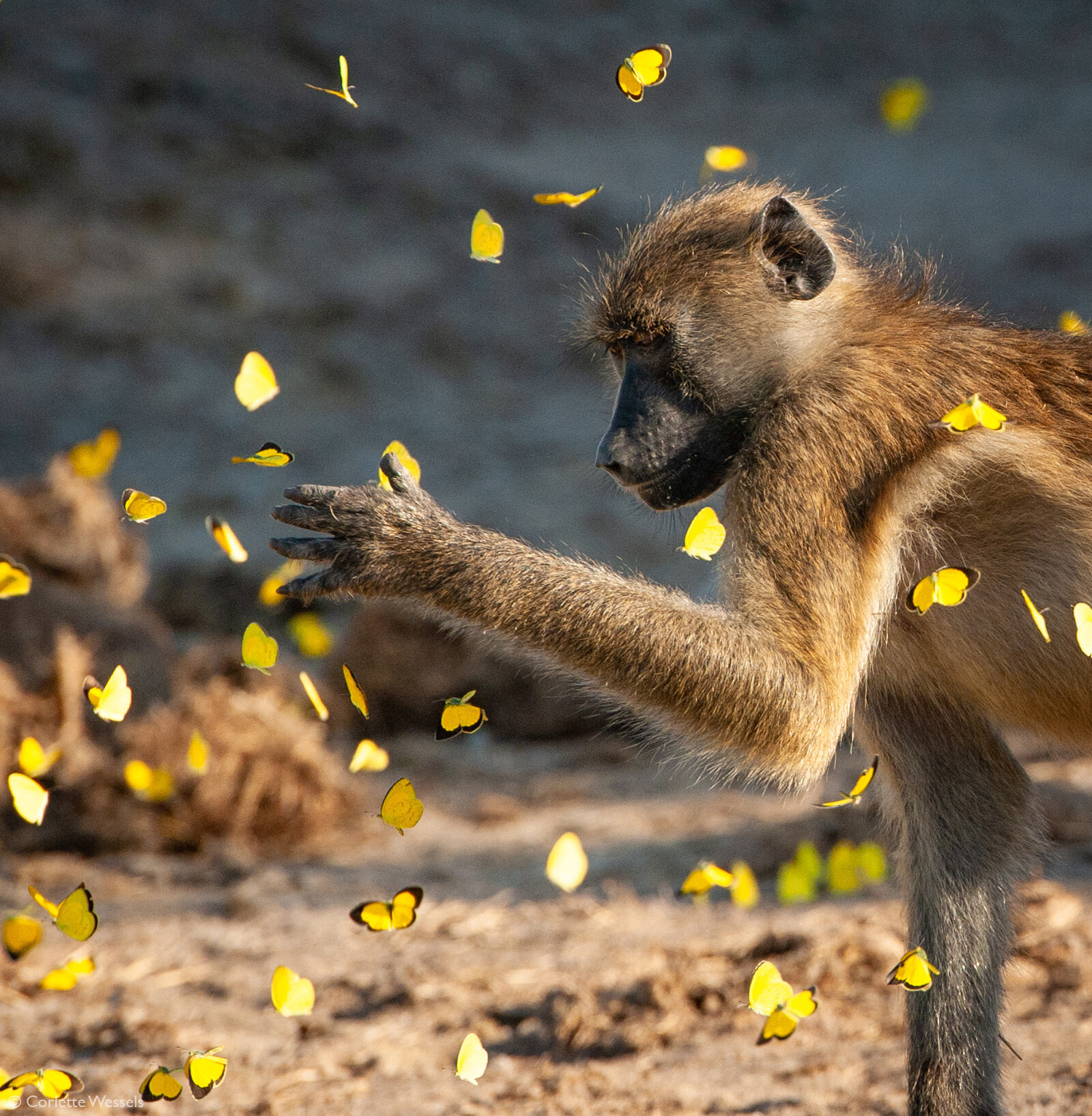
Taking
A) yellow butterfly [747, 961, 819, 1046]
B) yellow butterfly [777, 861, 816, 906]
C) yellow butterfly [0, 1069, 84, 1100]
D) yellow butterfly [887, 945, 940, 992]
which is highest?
yellow butterfly [887, 945, 940, 992]

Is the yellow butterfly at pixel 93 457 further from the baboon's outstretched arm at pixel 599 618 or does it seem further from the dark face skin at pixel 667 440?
the dark face skin at pixel 667 440

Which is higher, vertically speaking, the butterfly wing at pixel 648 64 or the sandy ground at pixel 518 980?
the butterfly wing at pixel 648 64

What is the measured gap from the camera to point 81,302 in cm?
1359

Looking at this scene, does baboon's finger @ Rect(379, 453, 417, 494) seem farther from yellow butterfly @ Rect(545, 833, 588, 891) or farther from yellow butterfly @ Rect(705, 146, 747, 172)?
yellow butterfly @ Rect(705, 146, 747, 172)

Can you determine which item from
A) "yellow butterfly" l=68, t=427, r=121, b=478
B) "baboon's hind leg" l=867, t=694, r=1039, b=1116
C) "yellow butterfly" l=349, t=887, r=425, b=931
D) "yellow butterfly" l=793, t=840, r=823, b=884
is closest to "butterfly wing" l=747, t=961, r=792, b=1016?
"baboon's hind leg" l=867, t=694, r=1039, b=1116

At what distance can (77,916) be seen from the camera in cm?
308

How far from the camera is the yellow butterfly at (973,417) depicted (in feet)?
10.0

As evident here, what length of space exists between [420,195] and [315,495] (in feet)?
43.7

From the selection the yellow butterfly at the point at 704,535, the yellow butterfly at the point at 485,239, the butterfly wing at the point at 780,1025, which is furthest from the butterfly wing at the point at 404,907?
the yellow butterfly at the point at 485,239

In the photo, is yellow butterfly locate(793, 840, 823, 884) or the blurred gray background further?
the blurred gray background

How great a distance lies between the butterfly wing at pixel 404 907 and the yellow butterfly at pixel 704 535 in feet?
3.75

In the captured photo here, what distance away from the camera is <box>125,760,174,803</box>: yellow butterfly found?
17.0 ft

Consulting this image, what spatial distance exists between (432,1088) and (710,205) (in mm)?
2875

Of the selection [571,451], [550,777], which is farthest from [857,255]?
[571,451]
